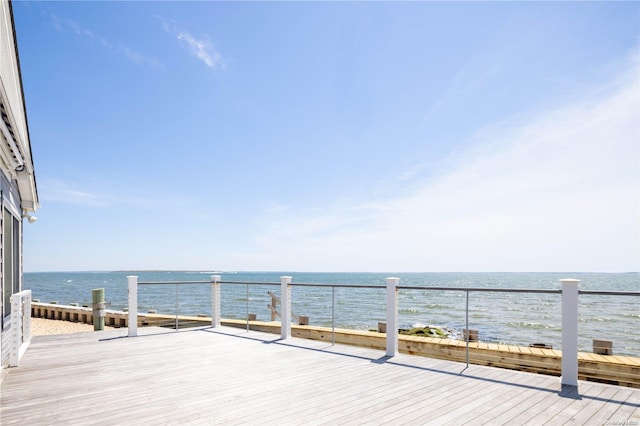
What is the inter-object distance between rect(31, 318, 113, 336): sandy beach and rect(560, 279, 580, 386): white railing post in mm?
12239

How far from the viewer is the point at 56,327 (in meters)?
12.4

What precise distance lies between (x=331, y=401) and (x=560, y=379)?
2537 millimetres

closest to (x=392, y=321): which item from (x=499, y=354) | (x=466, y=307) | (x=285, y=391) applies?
(x=466, y=307)

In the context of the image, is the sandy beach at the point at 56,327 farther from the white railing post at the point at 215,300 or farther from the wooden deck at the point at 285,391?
the wooden deck at the point at 285,391

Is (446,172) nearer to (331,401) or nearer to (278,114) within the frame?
(278,114)

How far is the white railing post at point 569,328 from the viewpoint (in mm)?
3789

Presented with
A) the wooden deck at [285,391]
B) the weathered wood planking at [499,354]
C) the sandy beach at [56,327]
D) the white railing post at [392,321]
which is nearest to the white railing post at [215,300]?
the weathered wood planking at [499,354]

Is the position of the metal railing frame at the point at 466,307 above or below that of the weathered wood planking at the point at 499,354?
above

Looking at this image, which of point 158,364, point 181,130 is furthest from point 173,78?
point 158,364

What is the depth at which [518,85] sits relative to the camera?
9.70 metres

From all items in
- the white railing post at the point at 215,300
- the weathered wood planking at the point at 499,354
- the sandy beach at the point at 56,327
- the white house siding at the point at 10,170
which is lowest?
the sandy beach at the point at 56,327

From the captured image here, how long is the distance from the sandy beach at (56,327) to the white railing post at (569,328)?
12.2 metres

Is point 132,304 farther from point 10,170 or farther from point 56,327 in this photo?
point 56,327

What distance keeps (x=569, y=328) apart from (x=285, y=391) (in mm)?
3060
